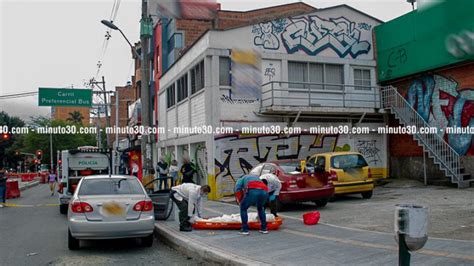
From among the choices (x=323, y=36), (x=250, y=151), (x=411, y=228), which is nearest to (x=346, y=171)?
(x=250, y=151)

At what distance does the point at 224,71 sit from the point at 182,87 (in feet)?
16.9

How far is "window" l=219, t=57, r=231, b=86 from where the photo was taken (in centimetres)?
1955

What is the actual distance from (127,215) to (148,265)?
4.51 feet

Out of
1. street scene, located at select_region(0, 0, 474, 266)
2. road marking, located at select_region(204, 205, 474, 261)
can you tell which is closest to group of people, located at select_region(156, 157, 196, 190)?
street scene, located at select_region(0, 0, 474, 266)

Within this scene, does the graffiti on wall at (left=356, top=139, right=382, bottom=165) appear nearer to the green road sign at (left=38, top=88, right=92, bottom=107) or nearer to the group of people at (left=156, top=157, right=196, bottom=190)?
the group of people at (left=156, top=157, right=196, bottom=190)

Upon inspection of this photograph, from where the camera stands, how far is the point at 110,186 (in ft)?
32.8

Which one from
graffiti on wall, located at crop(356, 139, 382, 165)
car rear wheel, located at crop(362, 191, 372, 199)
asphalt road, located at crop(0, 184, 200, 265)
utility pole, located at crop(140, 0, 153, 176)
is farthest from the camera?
graffiti on wall, located at crop(356, 139, 382, 165)

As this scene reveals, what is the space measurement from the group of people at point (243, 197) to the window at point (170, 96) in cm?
1584

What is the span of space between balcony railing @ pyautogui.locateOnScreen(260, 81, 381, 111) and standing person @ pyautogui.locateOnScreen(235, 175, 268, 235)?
9274 mm

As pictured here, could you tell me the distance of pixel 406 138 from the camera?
21094 millimetres

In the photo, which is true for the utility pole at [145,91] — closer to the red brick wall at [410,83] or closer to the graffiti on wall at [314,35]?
the graffiti on wall at [314,35]

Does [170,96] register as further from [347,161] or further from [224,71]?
[347,161]

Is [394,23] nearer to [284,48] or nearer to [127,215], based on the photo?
[284,48]

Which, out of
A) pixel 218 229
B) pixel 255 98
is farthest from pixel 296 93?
pixel 218 229
